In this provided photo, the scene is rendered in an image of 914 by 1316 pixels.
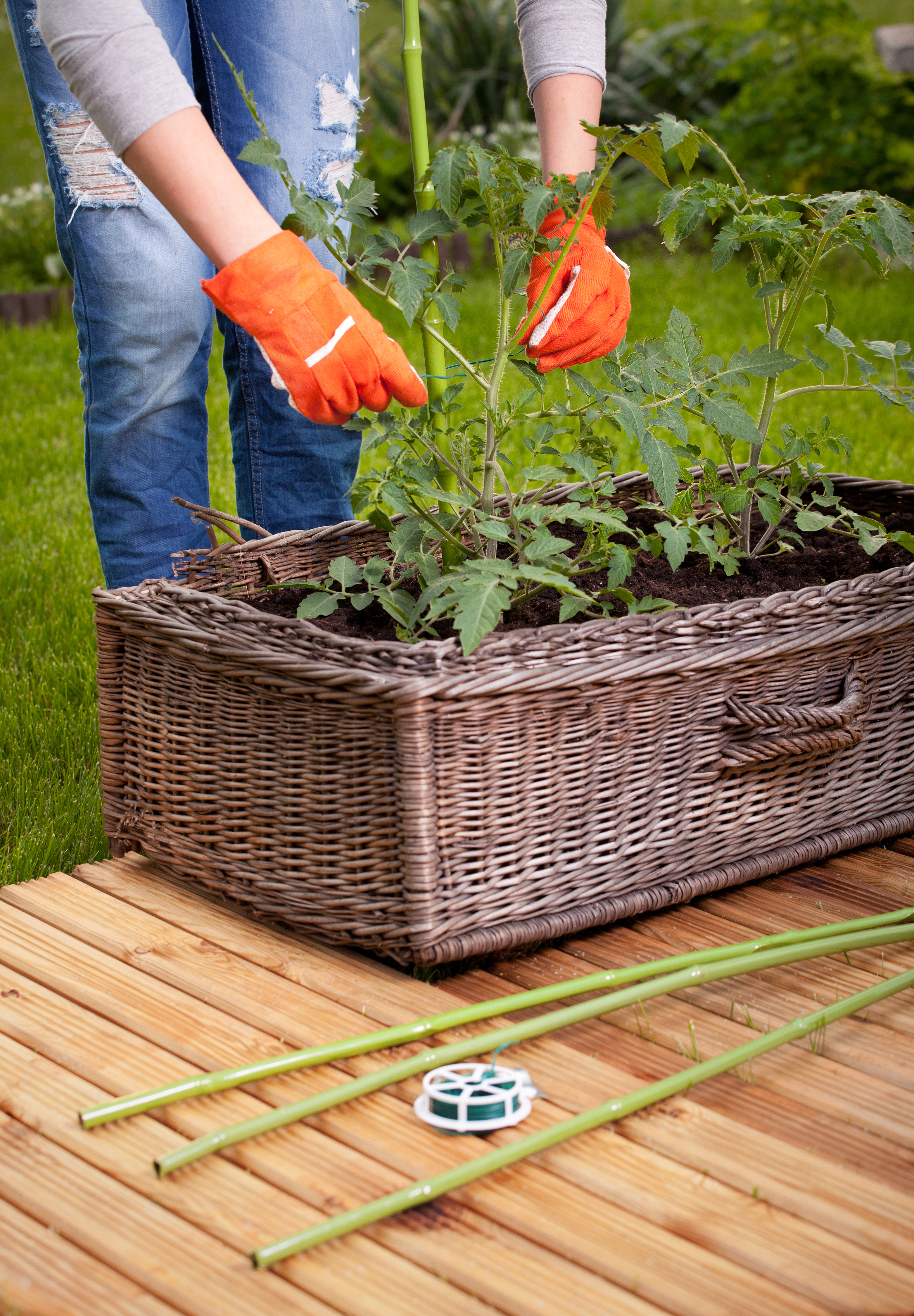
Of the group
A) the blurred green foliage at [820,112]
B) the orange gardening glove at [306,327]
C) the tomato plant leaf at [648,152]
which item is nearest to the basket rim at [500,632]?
the orange gardening glove at [306,327]

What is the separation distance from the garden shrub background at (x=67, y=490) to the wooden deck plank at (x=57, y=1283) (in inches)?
26.6

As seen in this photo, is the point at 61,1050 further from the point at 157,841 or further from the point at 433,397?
the point at 433,397

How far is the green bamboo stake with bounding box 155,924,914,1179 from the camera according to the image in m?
0.91

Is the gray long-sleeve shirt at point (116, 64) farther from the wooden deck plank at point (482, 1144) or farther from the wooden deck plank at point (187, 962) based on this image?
the wooden deck plank at point (482, 1144)

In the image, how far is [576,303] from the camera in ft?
4.42

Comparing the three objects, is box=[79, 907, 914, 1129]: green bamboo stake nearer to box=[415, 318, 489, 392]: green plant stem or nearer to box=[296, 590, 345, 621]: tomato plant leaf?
box=[296, 590, 345, 621]: tomato plant leaf

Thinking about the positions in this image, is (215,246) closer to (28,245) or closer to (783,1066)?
(783,1066)

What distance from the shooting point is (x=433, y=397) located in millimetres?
1359

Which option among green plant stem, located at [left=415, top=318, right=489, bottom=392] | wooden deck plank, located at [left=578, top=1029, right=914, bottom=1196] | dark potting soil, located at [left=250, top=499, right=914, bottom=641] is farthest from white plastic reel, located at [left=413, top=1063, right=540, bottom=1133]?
green plant stem, located at [left=415, top=318, right=489, bottom=392]

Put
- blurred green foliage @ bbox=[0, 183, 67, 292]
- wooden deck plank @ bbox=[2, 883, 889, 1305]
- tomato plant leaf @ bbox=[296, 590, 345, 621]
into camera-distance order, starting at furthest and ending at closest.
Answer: blurred green foliage @ bbox=[0, 183, 67, 292], tomato plant leaf @ bbox=[296, 590, 345, 621], wooden deck plank @ bbox=[2, 883, 889, 1305]

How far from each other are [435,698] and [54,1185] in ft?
1.59

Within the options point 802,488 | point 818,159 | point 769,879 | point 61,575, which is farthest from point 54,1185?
point 818,159

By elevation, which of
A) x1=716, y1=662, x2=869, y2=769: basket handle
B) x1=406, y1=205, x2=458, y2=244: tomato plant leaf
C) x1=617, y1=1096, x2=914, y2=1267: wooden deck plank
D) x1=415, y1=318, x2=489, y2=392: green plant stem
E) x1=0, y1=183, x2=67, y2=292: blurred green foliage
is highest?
x1=0, y1=183, x2=67, y2=292: blurred green foliage

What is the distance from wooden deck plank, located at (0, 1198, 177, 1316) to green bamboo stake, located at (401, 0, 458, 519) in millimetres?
795
